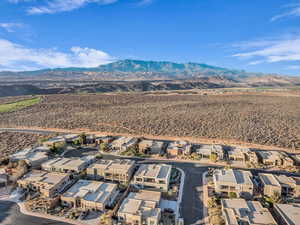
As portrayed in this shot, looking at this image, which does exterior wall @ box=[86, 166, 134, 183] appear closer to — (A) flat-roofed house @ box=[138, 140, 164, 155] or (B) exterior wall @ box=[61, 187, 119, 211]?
(B) exterior wall @ box=[61, 187, 119, 211]

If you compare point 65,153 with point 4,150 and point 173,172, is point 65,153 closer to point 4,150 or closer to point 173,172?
point 4,150

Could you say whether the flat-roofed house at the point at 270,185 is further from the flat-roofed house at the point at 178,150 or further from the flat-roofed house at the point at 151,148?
the flat-roofed house at the point at 151,148

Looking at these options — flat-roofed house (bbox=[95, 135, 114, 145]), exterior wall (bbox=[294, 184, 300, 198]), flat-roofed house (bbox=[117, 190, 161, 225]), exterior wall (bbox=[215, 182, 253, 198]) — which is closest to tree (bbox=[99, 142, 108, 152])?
flat-roofed house (bbox=[95, 135, 114, 145])

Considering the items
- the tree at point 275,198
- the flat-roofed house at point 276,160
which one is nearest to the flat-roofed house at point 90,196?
the tree at point 275,198

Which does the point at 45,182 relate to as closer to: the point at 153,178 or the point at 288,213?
the point at 153,178

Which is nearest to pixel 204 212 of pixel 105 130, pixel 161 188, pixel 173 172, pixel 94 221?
pixel 161 188

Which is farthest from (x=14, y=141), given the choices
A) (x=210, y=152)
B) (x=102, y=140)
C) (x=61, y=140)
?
(x=210, y=152)
